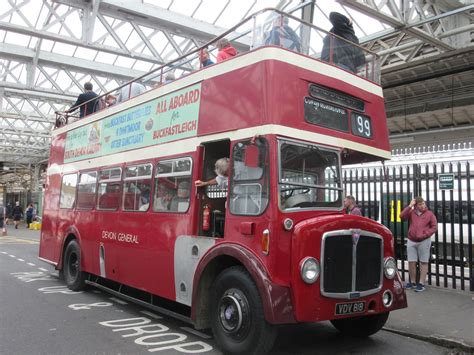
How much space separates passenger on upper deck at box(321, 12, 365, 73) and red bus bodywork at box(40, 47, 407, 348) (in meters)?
0.29

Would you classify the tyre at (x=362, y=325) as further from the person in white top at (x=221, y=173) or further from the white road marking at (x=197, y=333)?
the person in white top at (x=221, y=173)

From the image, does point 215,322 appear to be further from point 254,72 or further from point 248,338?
point 254,72

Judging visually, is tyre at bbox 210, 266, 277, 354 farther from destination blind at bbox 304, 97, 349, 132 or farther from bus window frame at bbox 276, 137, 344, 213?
destination blind at bbox 304, 97, 349, 132

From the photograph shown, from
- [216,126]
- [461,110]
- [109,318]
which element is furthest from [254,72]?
[461,110]

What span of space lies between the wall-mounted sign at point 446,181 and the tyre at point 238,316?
5.37 meters

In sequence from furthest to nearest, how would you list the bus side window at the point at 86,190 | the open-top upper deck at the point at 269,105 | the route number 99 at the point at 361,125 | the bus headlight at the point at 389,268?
1. the bus side window at the point at 86,190
2. the route number 99 at the point at 361,125
3. the bus headlight at the point at 389,268
4. the open-top upper deck at the point at 269,105

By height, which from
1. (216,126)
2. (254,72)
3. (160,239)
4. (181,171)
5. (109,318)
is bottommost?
(109,318)

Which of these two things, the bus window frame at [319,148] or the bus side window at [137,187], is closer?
the bus window frame at [319,148]

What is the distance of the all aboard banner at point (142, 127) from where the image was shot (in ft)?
19.7

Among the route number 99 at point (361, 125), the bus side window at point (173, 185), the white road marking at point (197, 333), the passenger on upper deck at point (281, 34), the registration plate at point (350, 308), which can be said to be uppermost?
the passenger on upper deck at point (281, 34)

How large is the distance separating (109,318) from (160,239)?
5.06ft

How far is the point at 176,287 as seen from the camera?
5734 mm

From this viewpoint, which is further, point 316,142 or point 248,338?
point 316,142

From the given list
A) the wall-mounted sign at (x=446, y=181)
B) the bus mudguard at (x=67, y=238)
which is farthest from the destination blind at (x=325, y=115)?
the bus mudguard at (x=67, y=238)
